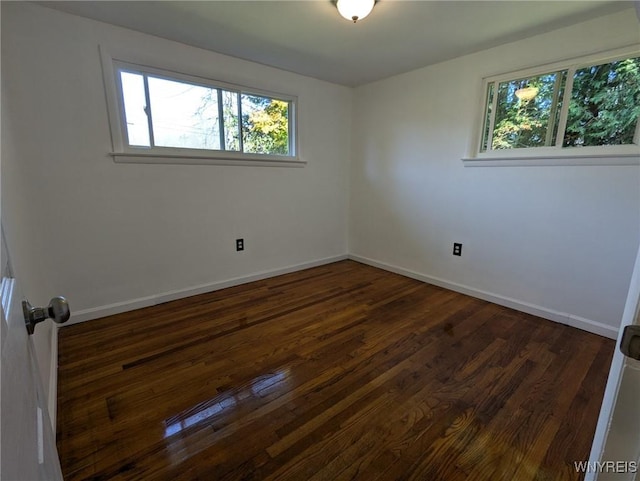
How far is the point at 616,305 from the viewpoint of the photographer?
2162 millimetres

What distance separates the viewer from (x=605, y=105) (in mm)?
2109

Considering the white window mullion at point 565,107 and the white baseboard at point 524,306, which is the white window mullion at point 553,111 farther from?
the white baseboard at point 524,306

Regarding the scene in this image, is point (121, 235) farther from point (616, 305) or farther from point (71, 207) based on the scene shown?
point (616, 305)

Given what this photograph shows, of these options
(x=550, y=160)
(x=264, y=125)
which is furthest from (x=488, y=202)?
(x=264, y=125)

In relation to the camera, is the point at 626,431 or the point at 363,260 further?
the point at 363,260

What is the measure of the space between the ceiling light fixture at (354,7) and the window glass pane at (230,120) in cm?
138

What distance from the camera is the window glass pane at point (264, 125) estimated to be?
3.00 metres

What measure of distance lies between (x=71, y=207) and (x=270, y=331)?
67.8 inches

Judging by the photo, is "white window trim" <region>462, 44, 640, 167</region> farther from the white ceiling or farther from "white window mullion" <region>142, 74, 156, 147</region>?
"white window mullion" <region>142, 74, 156, 147</region>

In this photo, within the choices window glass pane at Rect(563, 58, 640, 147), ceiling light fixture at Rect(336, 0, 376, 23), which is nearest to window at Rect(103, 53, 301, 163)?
ceiling light fixture at Rect(336, 0, 376, 23)

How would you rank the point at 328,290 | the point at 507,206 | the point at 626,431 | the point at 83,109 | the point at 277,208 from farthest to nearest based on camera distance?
the point at 277,208, the point at 328,290, the point at 507,206, the point at 83,109, the point at 626,431

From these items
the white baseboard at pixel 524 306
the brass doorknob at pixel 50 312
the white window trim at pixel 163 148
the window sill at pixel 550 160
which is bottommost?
the white baseboard at pixel 524 306

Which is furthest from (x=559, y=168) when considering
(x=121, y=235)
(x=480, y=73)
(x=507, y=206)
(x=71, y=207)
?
(x=71, y=207)

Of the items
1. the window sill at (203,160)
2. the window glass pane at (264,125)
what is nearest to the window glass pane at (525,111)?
the window sill at (203,160)
